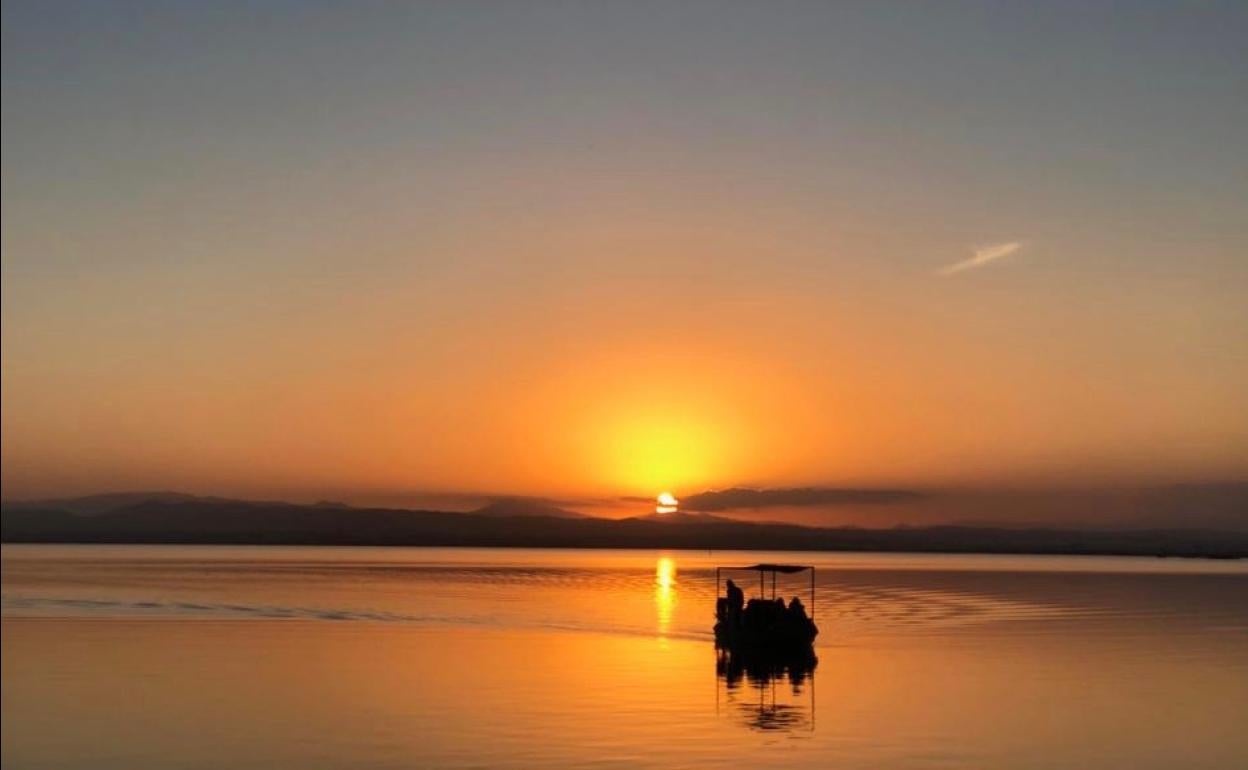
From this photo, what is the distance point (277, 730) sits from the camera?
35.7 m

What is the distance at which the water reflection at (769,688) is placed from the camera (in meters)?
38.0

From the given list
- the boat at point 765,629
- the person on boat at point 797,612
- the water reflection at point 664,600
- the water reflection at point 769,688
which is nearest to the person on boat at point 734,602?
the boat at point 765,629

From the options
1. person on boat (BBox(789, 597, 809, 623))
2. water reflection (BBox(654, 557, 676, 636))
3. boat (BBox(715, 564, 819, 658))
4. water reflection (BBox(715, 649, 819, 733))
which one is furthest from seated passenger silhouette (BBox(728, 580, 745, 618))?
water reflection (BBox(654, 557, 676, 636))

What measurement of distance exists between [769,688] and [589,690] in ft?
20.8

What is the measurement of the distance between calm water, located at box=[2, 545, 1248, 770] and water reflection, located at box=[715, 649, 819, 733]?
19cm

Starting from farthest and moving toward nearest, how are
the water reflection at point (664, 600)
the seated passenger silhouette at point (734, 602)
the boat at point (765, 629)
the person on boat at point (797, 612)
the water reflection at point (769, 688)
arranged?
the water reflection at point (664, 600) < the seated passenger silhouette at point (734, 602) < the person on boat at point (797, 612) < the boat at point (765, 629) < the water reflection at point (769, 688)

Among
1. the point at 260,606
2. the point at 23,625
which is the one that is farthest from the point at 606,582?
the point at 23,625

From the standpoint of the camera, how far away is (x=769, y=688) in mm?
45656

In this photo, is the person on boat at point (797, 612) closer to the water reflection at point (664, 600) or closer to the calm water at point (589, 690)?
the calm water at point (589, 690)

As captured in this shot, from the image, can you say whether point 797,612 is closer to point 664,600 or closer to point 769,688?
point 769,688

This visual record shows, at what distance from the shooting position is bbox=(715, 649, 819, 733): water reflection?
38.0m

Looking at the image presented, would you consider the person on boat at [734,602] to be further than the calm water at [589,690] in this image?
Yes

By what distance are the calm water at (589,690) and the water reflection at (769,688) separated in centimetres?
19

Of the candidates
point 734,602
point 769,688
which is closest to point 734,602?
point 734,602
